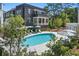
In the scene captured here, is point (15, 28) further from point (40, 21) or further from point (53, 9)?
point (53, 9)

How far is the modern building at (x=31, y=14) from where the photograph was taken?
5.01 metres

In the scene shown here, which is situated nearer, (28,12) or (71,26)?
(71,26)

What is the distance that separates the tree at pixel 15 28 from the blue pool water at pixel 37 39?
116 mm

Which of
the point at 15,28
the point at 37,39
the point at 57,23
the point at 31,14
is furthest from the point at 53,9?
the point at 15,28

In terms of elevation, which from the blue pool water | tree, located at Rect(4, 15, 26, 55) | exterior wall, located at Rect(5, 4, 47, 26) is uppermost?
exterior wall, located at Rect(5, 4, 47, 26)

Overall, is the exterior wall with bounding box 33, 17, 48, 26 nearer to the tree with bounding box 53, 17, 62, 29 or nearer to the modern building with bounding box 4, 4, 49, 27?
the modern building with bounding box 4, 4, 49, 27

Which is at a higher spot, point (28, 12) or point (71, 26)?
point (28, 12)

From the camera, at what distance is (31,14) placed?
16.6 ft

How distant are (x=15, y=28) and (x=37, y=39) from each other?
0.43 m

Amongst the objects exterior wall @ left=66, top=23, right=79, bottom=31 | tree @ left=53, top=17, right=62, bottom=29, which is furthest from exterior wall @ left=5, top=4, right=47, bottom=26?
exterior wall @ left=66, top=23, right=79, bottom=31

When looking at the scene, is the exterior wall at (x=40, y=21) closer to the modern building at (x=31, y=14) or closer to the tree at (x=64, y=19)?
the modern building at (x=31, y=14)

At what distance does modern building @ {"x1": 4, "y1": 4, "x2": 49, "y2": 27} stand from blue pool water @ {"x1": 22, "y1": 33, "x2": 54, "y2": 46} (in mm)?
190

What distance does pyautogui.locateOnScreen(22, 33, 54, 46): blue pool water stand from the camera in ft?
16.4

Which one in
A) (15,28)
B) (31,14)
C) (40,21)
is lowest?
(15,28)
